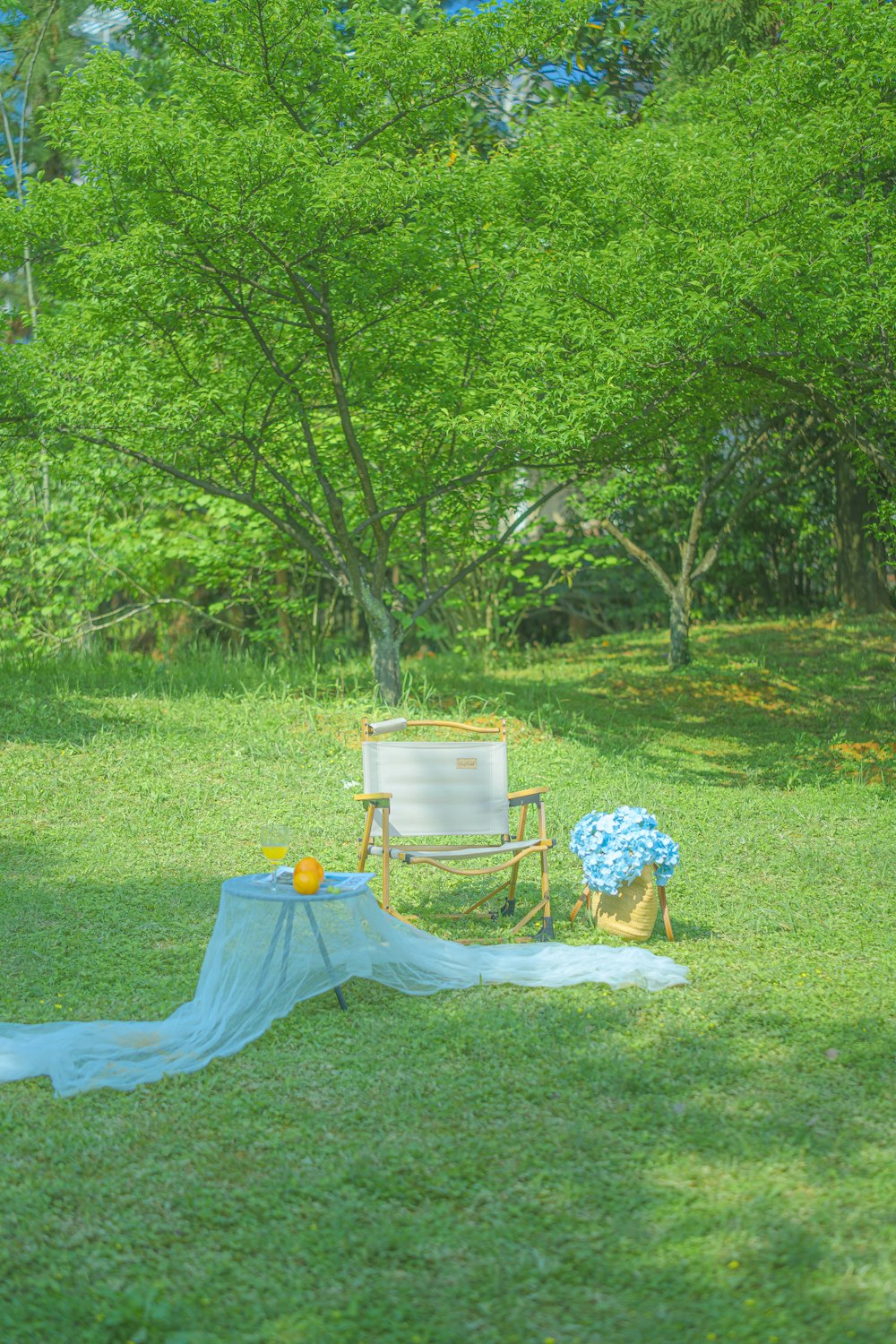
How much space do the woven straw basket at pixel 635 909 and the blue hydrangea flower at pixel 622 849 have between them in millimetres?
35

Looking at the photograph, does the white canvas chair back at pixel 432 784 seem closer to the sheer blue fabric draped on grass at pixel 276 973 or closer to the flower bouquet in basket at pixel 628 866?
the flower bouquet in basket at pixel 628 866

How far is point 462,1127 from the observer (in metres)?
3.04

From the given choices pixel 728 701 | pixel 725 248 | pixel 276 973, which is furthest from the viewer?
pixel 728 701

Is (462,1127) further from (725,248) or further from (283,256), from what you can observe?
(283,256)

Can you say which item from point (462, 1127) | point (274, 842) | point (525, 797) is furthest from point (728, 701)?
point (462, 1127)

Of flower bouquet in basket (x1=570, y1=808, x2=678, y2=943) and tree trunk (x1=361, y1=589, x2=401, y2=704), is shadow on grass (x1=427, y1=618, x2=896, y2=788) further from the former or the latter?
flower bouquet in basket (x1=570, y1=808, x2=678, y2=943)

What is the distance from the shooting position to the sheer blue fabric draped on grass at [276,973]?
3.45 meters

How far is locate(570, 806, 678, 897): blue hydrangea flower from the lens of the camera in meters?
4.66

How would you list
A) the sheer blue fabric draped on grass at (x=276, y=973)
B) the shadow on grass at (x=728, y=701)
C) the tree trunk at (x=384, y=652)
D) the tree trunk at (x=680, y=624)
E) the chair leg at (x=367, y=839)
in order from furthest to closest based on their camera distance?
the tree trunk at (x=680, y=624) < the tree trunk at (x=384, y=652) < the shadow on grass at (x=728, y=701) < the chair leg at (x=367, y=839) < the sheer blue fabric draped on grass at (x=276, y=973)

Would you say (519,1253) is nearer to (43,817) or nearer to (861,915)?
(861,915)

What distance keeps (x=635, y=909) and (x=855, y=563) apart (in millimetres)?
10233

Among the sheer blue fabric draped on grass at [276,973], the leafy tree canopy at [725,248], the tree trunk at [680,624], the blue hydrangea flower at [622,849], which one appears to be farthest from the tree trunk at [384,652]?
the sheer blue fabric draped on grass at [276,973]

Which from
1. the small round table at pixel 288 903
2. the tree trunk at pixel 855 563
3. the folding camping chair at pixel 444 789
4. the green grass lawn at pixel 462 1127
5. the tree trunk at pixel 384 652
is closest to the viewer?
the green grass lawn at pixel 462 1127

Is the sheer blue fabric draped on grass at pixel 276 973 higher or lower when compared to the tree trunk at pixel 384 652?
lower
